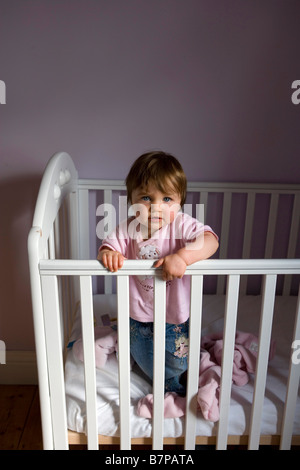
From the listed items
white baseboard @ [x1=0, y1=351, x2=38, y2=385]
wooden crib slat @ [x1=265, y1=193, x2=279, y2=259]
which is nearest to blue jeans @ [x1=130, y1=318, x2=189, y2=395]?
wooden crib slat @ [x1=265, y1=193, x2=279, y2=259]

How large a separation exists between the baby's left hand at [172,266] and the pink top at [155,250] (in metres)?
0.18

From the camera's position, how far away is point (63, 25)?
58.1 inches

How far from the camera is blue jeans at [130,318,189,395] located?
1.17m

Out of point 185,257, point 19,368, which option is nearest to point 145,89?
point 185,257

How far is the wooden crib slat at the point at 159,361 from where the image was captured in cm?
96

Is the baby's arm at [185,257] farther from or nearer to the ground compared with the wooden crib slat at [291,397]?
farther from the ground

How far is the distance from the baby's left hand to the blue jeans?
11.9 inches

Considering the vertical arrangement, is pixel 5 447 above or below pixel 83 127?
below

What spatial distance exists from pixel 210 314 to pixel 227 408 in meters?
0.55

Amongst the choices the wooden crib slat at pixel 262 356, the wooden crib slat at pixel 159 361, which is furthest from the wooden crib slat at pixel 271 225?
the wooden crib slat at pixel 159 361

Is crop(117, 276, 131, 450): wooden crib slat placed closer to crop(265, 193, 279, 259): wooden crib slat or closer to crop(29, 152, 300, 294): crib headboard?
crop(29, 152, 300, 294): crib headboard

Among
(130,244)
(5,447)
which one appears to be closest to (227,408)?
(130,244)

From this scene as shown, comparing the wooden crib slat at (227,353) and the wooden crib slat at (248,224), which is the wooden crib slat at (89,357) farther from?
the wooden crib slat at (248,224)
